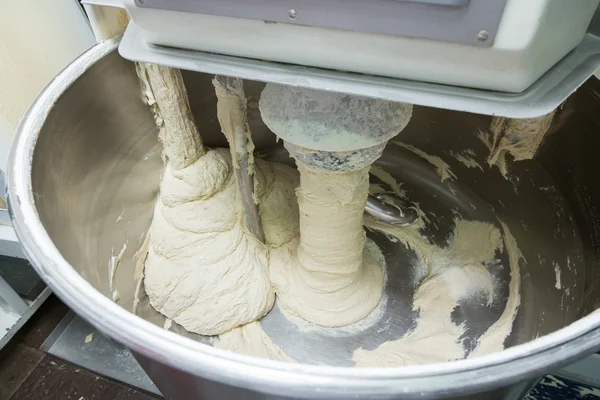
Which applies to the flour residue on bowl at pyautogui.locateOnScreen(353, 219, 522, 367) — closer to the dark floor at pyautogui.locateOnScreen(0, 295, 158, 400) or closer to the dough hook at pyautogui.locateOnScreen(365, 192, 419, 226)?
the dough hook at pyautogui.locateOnScreen(365, 192, 419, 226)

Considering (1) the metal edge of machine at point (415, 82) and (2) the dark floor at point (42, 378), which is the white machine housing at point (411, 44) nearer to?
(1) the metal edge of machine at point (415, 82)

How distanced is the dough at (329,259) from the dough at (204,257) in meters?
0.06

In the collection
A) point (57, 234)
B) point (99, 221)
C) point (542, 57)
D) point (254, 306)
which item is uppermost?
point (542, 57)

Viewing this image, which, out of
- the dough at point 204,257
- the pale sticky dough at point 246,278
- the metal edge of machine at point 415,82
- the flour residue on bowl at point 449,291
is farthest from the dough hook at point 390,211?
the metal edge of machine at point 415,82

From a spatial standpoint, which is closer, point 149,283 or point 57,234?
point 57,234

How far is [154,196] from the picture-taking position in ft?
2.89

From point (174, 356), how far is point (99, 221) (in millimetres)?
430

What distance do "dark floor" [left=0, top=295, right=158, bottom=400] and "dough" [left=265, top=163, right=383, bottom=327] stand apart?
0.40 metres

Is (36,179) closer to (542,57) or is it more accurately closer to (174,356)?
(174,356)

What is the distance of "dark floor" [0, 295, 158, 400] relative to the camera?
0.94 m

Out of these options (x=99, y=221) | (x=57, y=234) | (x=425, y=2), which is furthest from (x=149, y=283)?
(x=425, y=2)

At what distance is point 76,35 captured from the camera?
777mm

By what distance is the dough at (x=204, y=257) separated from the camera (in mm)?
790

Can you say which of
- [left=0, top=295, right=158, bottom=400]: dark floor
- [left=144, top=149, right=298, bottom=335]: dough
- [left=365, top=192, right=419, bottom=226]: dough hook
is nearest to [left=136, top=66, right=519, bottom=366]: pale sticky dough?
[left=144, top=149, right=298, bottom=335]: dough
